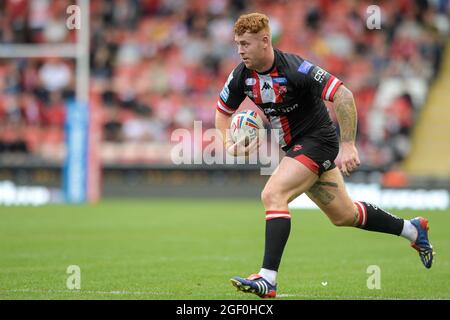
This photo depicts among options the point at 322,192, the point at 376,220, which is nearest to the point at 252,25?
the point at 322,192

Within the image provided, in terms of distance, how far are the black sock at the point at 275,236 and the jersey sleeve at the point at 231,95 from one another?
117 centimetres

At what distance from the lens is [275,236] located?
7.59m

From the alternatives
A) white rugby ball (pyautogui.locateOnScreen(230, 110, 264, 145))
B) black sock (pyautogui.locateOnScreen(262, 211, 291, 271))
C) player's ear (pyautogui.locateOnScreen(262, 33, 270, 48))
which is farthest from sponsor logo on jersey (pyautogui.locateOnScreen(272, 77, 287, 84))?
black sock (pyautogui.locateOnScreen(262, 211, 291, 271))

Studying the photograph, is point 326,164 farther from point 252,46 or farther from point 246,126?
point 252,46

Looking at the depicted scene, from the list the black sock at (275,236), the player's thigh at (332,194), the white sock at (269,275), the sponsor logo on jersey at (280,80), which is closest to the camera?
the white sock at (269,275)

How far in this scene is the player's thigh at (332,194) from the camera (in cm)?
816

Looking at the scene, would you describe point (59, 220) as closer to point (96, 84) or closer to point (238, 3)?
point (96, 84)

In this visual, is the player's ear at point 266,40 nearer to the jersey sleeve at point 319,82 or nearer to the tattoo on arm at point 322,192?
the jersey sleeve at point 319,82

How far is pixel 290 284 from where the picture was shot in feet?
28.0

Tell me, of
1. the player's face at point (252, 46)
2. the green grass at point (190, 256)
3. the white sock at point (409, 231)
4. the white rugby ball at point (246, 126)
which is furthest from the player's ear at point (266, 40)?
the white sock at point (409, 231)

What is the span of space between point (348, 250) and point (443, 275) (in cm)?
282

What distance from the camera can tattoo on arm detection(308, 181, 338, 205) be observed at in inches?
321

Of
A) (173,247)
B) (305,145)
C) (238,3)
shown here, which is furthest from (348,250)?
(238,3)

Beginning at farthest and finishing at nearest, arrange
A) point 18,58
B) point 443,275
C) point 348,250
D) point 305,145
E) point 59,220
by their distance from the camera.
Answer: point 18,58
point 59,220
point 348,250
point 443,275
point 305,145
